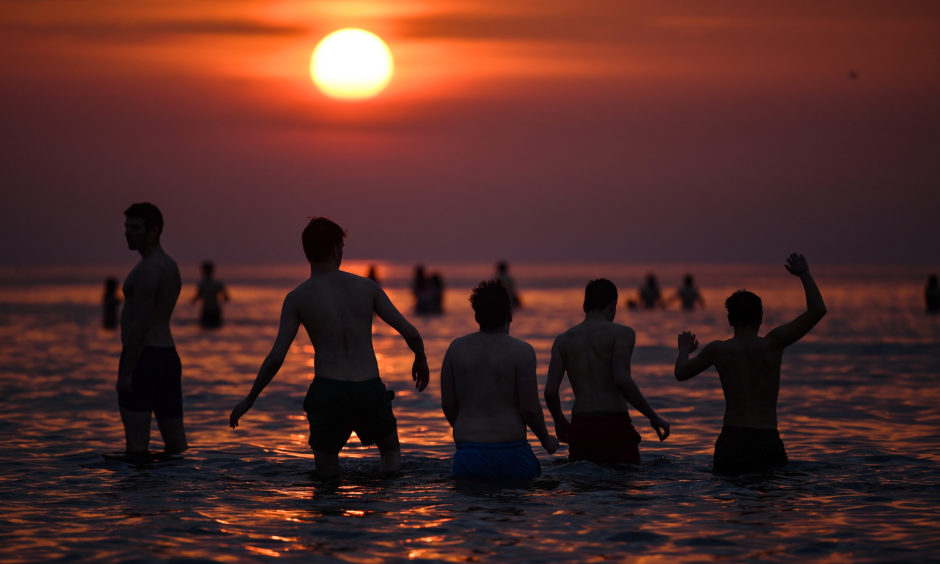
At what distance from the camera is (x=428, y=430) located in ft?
40.6

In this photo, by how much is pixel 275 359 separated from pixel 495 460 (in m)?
1.81

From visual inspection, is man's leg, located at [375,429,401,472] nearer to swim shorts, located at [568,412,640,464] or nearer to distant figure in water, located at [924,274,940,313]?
swim shorts, located at [568,412,640,464]

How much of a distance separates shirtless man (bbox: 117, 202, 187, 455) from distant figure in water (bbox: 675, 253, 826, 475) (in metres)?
4.37

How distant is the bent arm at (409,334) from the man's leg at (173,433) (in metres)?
2.56

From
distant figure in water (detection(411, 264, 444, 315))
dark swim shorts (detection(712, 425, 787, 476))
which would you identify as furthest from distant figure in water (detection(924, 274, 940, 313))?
dark swim shorts (detection(712, 425, 787, 476))

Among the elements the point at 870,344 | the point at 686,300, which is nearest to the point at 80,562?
the point at 870,344

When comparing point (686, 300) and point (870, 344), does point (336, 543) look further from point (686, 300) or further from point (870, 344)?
point (686, 300)

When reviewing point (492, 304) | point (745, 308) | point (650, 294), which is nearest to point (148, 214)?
point (492, 304)

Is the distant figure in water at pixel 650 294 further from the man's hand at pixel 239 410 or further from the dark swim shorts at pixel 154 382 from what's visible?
the man's hand at pixel 239 410

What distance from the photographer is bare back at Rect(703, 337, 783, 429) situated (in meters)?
8.27

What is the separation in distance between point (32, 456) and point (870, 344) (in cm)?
2045

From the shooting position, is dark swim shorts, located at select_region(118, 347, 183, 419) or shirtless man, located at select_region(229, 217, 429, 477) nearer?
shirtless man, located at select_region(229, 217, 429, 477)

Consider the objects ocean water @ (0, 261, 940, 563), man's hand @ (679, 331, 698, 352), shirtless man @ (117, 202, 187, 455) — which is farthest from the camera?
shirtless man @ (117, 202, 187, 455)

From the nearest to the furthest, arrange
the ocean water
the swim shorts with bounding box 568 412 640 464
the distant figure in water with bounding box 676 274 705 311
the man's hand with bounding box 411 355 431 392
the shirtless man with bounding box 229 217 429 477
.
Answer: the ocean water, the man's hand with bounding box 411 355 431 392, the shirtless man with bounding box 229 217 429 477, the swim shorts with bounding box 568 412 640 464, the distant figure in water with bounding box 676 274 705 311
